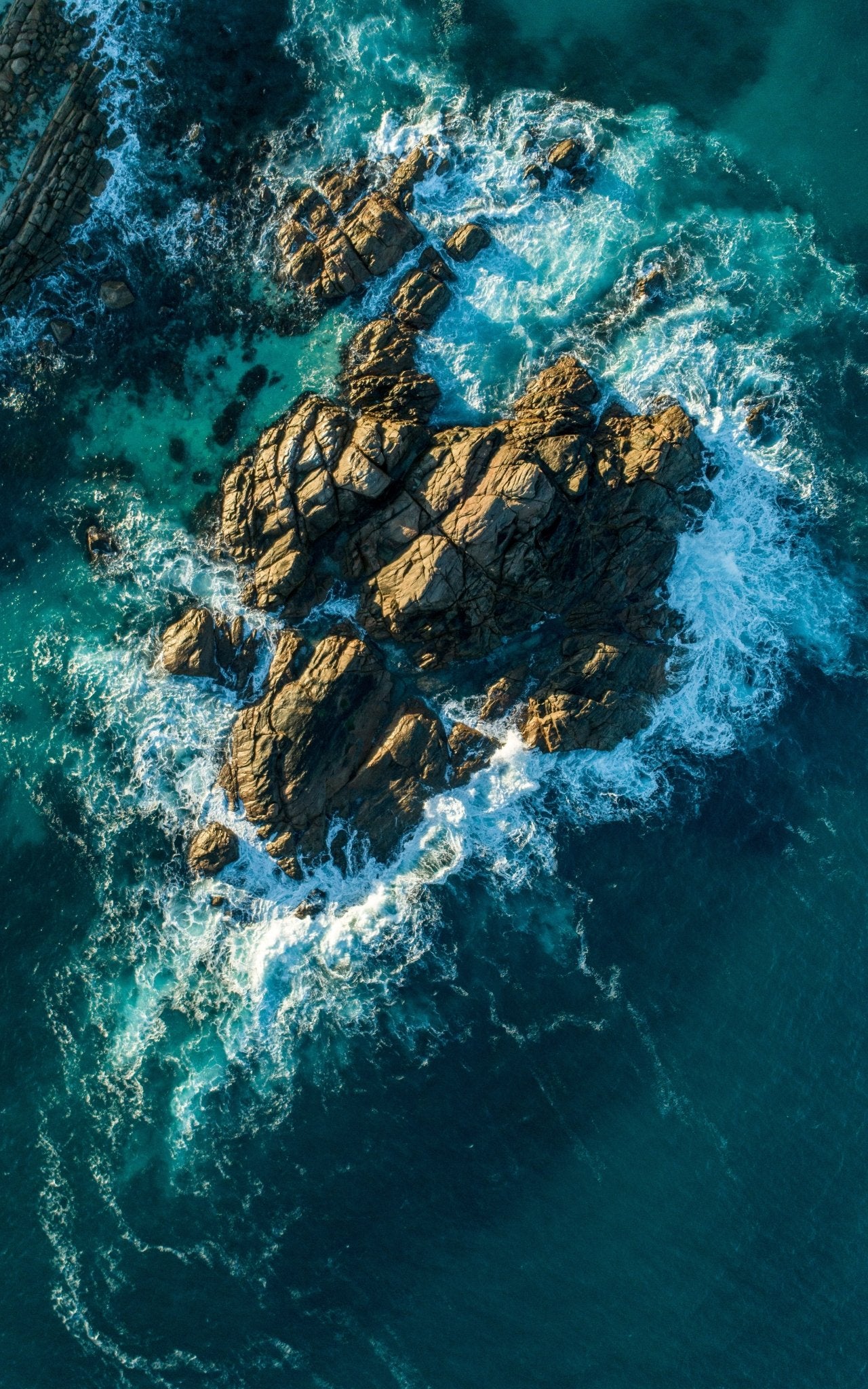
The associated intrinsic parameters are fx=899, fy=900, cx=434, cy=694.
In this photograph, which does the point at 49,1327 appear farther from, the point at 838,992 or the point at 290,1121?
the point at 838,992

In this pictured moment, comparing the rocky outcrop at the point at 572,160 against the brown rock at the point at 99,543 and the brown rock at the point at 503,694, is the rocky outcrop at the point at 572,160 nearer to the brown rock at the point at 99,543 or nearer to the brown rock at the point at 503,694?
the brown rock at the point at 503,694

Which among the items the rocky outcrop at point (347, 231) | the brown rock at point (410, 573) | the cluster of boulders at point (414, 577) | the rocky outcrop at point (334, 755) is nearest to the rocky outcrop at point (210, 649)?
the cluster of boulders at point (414, 577)

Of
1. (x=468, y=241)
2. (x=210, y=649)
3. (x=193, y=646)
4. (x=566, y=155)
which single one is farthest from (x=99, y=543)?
(x=566, y=155)

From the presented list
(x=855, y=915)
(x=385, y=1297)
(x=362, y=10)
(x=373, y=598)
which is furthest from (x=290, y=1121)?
(x=362, y=10)

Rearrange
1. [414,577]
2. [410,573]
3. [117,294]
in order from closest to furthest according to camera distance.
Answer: [414,577] < [410,573] < [117,294]

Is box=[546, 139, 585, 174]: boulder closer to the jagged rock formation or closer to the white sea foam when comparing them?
the white sea foam

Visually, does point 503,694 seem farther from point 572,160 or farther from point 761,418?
point 572,160
